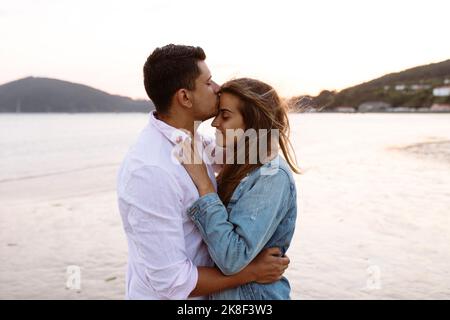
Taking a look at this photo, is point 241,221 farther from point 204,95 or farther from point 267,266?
point 204,95

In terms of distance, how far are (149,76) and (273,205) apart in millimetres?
796

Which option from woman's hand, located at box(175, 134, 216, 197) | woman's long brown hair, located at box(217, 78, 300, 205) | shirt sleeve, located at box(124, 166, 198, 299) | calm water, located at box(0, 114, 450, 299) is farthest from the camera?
calm water, located at box(0, 114, 450, 299)

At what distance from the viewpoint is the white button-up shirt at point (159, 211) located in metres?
2.17

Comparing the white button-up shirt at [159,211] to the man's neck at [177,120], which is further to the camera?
the man's neck at [177,120]

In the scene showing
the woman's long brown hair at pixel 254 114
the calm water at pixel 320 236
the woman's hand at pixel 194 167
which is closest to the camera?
the woman's hand at pixel 194 167

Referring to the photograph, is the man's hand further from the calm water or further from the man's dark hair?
the calm water

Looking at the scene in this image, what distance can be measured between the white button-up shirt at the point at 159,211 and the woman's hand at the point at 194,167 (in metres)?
0.03

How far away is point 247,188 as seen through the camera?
2.36m

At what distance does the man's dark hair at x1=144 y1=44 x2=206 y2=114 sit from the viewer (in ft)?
7.80
